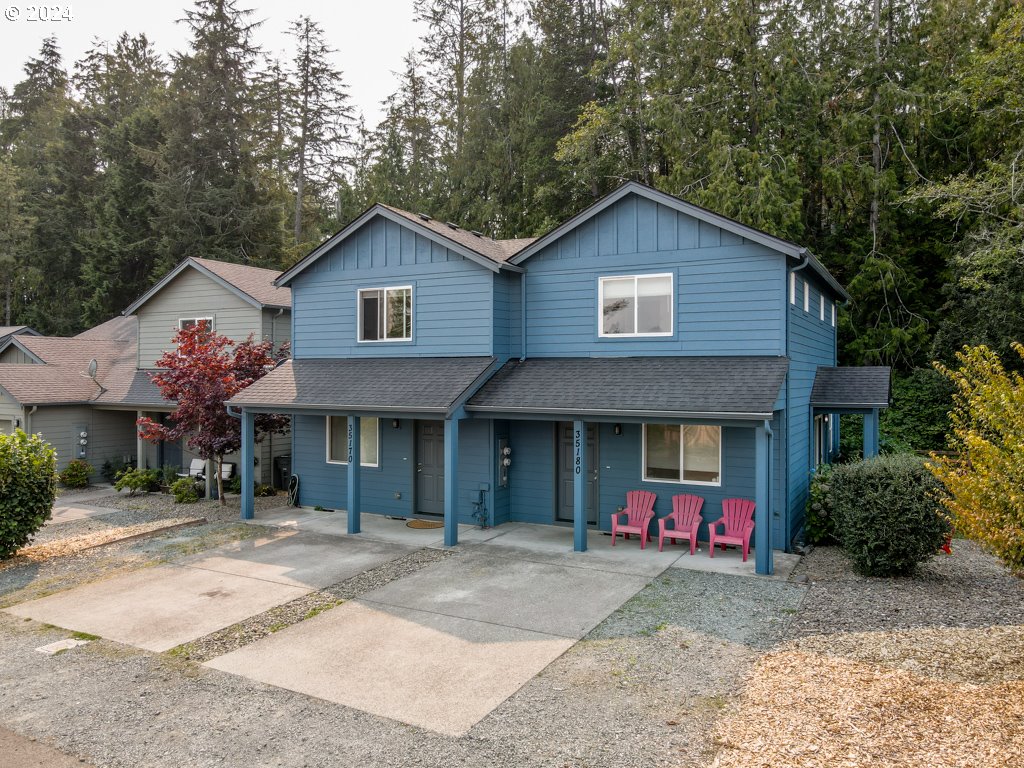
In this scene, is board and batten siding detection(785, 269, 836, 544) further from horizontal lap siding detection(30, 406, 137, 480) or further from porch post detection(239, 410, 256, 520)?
horizontal lap siding detection(30, 406, 137, 480)

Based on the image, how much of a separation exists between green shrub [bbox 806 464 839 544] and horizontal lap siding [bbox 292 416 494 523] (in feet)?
18.6

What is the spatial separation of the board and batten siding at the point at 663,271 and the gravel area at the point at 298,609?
4802 mm

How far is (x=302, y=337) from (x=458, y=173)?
15880mm

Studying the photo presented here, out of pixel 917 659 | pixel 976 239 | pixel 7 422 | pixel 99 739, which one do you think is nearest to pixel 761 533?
pixel 917 659

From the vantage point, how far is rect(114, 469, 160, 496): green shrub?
16906mm

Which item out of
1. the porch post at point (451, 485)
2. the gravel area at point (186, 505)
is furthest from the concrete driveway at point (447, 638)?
the gravel area at point (186, 505)

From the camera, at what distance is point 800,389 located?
12.0 m

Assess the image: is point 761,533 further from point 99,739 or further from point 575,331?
point 99,739

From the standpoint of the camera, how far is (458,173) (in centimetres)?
2864

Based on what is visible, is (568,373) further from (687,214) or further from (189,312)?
(189,312)

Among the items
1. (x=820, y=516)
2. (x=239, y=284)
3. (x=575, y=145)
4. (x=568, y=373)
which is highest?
(x=575, y=145)

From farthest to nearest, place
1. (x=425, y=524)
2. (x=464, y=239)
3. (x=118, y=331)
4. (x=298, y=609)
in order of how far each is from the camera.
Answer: (x=118, y=331) → (x=464, y=239) → (x=425, y=524) → (x=298, y=609)

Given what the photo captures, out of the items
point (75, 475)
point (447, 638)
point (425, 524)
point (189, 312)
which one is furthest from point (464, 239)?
point (75, 475)

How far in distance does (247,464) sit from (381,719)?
9.30m
